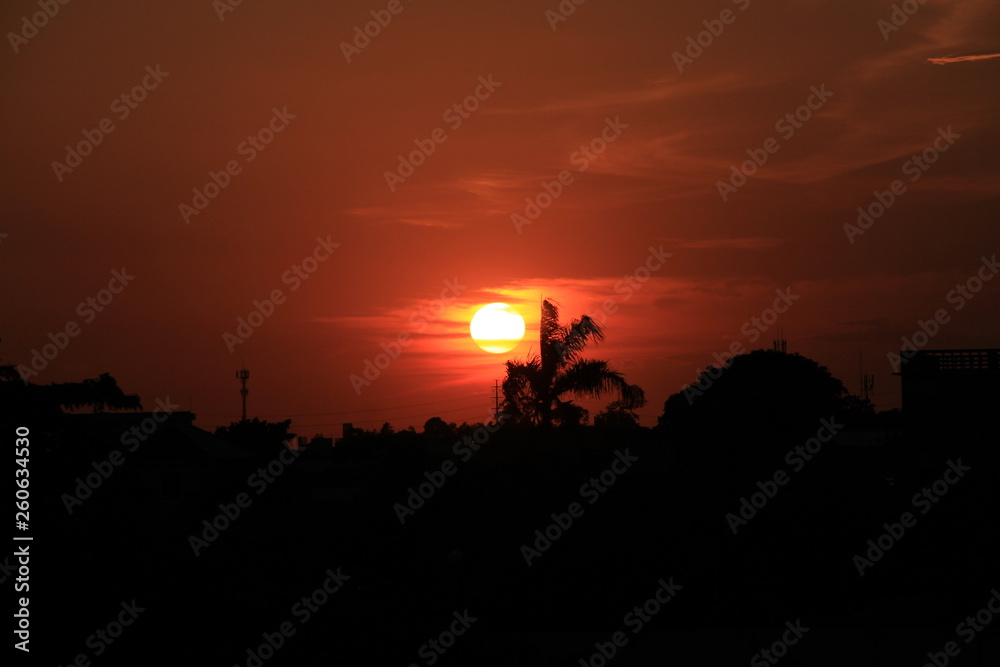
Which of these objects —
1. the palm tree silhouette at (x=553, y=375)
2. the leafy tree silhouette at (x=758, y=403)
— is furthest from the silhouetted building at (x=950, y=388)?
the palm tree silhouette at (x=553, y=375)

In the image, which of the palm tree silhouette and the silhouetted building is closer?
the palm tree silhouette

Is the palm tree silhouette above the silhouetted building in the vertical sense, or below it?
below

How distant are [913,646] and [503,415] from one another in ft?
52.9

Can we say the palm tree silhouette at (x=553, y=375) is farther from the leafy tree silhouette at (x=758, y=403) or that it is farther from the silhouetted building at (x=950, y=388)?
the silhouetted building at (x=950, y=388)

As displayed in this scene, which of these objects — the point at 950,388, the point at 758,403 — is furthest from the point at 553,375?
the point at 950,388

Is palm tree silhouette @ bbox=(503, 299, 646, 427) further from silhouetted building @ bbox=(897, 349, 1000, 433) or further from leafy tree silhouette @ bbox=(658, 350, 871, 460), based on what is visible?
silhouetted building @ bbox=(897, 349, 1000, 433)

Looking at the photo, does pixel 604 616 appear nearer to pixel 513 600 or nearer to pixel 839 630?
pixel 513 600

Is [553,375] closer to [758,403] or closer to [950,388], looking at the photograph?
[758,403]

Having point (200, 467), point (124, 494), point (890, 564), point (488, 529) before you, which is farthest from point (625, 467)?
point (200, 467)

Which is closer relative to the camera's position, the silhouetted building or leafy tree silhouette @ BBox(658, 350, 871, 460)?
leafy tree silhouette @ BBox(658, 350, 871, 460)

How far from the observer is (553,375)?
33219 millimetres

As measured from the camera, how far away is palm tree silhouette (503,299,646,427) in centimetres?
3306

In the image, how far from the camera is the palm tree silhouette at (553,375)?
1302 inches

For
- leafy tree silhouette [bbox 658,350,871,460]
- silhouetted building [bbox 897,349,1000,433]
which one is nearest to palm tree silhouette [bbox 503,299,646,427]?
leafy tree silhouette [bbox 658,350,871,460]
